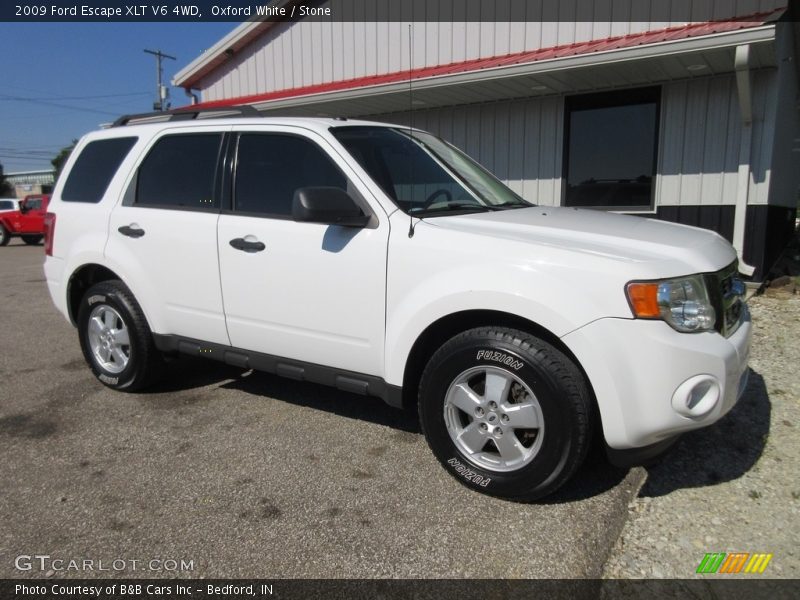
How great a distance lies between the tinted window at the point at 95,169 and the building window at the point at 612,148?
6.43 m

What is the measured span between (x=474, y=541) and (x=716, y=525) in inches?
43.3

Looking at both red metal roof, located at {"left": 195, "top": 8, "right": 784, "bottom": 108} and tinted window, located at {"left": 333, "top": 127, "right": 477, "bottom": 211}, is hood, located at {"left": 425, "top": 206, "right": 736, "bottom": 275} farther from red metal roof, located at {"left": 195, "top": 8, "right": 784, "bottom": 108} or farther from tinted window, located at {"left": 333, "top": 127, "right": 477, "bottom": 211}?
red metal roof, located at {"left": 195, "top": 8, "right": 784, "bottom": 108}

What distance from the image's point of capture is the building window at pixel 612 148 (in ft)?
27.0

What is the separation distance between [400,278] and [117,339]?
8.21ft

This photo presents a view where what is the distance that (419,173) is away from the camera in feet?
11.9

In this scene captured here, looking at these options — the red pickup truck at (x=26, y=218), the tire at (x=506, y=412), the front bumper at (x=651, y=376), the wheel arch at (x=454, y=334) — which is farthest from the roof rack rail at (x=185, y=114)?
the red pickup truck at (x=26, y=218)

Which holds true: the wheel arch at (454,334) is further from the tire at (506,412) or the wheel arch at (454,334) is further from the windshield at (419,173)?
the windshield at (419,173)

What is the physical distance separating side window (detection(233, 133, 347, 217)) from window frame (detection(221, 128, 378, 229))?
1 cm

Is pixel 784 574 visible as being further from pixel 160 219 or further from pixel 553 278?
pixel 160 219

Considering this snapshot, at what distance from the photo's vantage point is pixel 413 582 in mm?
2324

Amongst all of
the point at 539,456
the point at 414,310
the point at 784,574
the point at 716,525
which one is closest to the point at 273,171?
the point at 414,310

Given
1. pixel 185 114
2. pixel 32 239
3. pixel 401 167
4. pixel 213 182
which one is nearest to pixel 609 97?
pixel 401 167

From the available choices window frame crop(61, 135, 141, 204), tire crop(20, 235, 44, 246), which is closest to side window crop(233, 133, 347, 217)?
window frame crop(61, 135, 141, 204)

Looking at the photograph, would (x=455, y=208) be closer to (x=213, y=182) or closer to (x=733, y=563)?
(x=213, y=182)
